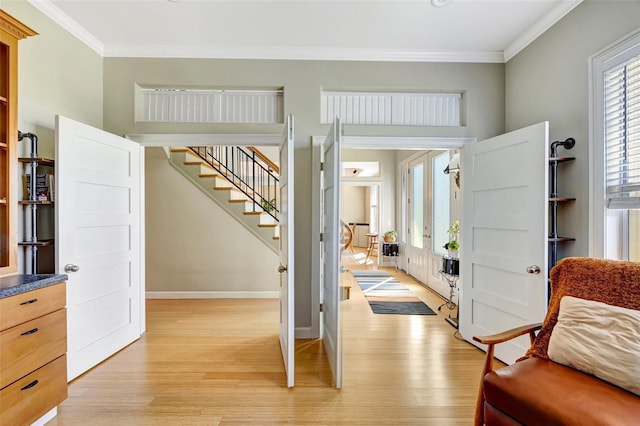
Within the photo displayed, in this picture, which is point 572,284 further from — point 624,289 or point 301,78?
point 301,78

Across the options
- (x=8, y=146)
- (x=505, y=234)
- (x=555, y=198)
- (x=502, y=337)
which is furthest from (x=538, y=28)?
(x=8, y=146)

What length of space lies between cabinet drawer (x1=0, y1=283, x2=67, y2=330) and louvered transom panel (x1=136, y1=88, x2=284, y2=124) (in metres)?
1.93

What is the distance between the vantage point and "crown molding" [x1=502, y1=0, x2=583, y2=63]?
247 cm

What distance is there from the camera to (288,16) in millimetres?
2662

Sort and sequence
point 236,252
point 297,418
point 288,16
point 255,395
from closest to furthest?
point 297,418, point 255,395, point 288,16, point 236,252

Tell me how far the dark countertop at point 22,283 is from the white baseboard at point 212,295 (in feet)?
9.35

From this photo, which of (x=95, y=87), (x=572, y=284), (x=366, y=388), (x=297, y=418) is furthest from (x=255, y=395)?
(x=95, y=87)

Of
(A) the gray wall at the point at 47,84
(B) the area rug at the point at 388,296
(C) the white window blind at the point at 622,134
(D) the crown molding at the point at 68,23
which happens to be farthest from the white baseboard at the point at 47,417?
(C) the white window blind at the point at 622,134

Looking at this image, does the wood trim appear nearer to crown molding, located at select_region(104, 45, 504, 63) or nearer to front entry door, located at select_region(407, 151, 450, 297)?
crown molding, located at select_region(104, 45, 504, 63)

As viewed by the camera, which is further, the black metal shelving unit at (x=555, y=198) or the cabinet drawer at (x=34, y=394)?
the black metal shelving unit at (x=555, y=198)

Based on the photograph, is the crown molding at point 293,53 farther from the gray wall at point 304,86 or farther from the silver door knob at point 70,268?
the silver door knob at point 70,268

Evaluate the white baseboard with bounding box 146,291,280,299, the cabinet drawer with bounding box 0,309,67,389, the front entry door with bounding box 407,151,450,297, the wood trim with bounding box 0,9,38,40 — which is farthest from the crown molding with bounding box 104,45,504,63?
the white baseboard with bounding box 146,291,280,299

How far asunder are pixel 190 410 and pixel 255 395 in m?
0.42

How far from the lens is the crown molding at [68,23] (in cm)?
→ 248
